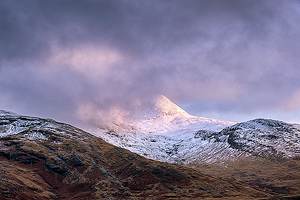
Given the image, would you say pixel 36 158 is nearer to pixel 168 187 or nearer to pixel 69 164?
pixel 69 164

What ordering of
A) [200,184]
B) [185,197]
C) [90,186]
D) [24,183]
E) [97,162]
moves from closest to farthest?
[24,183]
[185,197]
[90,186]
[200,184]
[97,162]

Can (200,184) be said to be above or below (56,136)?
below

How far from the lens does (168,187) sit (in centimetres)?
10938

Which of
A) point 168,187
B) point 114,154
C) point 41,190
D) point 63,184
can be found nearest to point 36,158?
point 63,184

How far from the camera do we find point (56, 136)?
16850 centimetres

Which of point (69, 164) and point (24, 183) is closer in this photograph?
point (24, 183)

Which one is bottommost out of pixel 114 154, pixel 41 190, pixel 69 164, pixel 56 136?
pixel 41 190

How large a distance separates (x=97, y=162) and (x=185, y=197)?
230 feet

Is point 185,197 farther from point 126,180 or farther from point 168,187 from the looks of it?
point 126,180

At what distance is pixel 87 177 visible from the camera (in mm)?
116000

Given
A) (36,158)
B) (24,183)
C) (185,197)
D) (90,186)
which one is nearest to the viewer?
(24,183)

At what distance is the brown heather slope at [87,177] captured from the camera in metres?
94.9

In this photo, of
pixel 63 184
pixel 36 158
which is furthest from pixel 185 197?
pixel 36 158

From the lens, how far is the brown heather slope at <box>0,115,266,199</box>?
9494 centimetres
